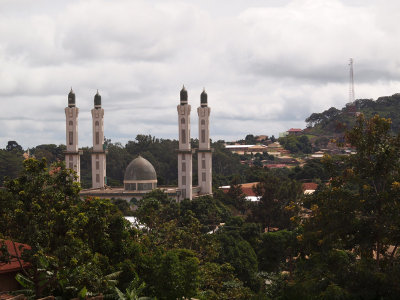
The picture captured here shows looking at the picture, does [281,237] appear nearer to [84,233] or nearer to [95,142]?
[84,233]

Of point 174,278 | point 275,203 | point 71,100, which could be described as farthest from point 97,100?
point 174,278

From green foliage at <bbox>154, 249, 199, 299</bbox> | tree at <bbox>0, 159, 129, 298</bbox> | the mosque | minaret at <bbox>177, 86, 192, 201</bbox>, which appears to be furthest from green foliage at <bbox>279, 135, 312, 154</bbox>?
tree at <bbox>0, 159, 129, 298</bbox>

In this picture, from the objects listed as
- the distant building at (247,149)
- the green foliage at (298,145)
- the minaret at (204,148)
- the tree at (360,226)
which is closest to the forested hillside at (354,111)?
the green foliage at (298,145)

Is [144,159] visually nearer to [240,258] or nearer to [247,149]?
[240,258]

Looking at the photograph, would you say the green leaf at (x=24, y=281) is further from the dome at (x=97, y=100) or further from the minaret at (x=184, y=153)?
the dome at (x=97, y=100)

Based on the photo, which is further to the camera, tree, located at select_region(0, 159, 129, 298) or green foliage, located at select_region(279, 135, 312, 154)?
green foliage, located at select_region(279, 135, 312, 154)

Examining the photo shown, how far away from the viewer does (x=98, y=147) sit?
251 feet

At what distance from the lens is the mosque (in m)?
72.0

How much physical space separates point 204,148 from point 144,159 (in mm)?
6943

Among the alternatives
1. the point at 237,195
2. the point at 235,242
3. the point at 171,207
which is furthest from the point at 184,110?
the point at 235,242

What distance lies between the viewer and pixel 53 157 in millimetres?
122375

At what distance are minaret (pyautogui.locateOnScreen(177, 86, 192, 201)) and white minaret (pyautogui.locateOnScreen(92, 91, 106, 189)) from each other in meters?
9.53

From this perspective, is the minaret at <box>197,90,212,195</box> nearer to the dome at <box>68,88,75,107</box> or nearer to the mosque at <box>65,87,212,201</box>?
the mosque at <box>65,87,212,201</box>

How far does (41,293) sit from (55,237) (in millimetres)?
1840
